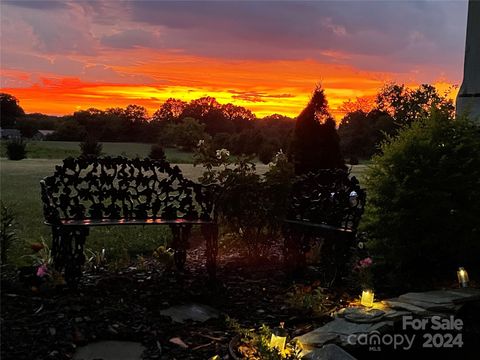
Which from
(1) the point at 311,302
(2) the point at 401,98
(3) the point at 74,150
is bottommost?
(1) the point at 311,302

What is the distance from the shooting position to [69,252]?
4184 millimetres

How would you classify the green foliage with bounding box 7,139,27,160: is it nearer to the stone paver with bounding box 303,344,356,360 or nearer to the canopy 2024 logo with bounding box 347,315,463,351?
the canopy 2024 logo with bounding box 347,315,463,351

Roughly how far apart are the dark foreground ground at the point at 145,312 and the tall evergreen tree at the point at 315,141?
113 inches

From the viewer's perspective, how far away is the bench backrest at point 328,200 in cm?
489

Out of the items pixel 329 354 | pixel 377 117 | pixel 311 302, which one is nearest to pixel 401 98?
pixel 377 117

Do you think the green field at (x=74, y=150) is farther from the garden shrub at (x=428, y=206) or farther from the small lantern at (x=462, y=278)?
the small lantern at (x=462, y=278)

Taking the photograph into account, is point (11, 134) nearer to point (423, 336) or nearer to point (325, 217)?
point (325, 217)

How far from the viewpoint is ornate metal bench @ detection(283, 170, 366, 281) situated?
191 inches

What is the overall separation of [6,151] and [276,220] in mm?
16549

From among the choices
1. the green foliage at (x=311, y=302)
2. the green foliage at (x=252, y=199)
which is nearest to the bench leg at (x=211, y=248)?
the green foliage at (x=311, y=302)

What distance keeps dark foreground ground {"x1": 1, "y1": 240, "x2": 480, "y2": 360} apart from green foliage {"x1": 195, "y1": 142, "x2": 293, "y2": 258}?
71 centimetres

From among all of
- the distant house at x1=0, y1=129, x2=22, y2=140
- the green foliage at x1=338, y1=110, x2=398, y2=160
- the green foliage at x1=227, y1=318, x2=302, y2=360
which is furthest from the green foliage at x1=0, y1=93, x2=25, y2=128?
the green foliage at x1=338, y1=110, x2=398, y2=160

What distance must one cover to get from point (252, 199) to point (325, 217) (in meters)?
0.99

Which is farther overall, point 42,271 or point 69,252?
point 69,252
